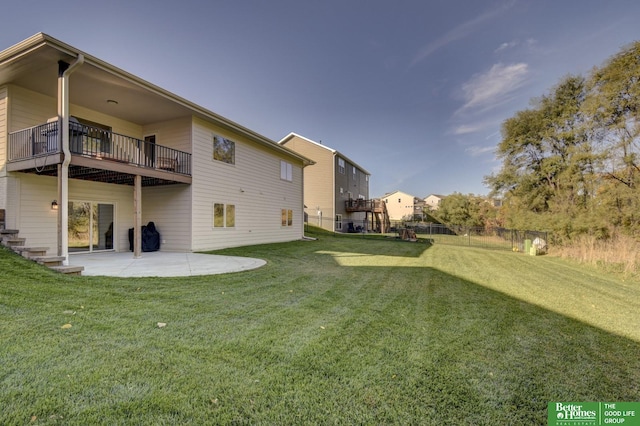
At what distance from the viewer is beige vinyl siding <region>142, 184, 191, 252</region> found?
1023 centimetres

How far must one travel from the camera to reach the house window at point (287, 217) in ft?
51.9

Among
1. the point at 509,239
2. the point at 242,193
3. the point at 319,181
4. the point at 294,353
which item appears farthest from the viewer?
the point at 319,181

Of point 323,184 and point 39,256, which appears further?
point 323,184

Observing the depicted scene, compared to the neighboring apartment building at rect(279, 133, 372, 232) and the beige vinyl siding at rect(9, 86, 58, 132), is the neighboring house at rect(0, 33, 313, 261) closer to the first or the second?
the beige vinyl siding at rect(9, 86, 58, 132)

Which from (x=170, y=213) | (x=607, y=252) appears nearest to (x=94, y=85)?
(x=170, y=213)

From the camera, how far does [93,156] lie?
771 centimetres

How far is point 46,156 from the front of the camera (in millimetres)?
6871

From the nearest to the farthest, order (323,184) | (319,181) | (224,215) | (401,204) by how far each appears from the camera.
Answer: (224,215)
(323,184)
(319,181)
(401,204)

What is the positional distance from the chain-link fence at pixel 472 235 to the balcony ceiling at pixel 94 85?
1591 centimetres

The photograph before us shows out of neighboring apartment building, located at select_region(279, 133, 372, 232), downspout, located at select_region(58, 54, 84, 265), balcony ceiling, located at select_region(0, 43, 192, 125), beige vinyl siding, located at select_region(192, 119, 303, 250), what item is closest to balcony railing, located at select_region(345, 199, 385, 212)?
neighboring apartment building, located at select_region(279, 133, 372, 232)

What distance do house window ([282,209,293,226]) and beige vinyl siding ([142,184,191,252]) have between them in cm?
623

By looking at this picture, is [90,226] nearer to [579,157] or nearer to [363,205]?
[579,157]

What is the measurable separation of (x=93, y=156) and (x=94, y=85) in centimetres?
206

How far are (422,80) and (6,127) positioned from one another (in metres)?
17.2
